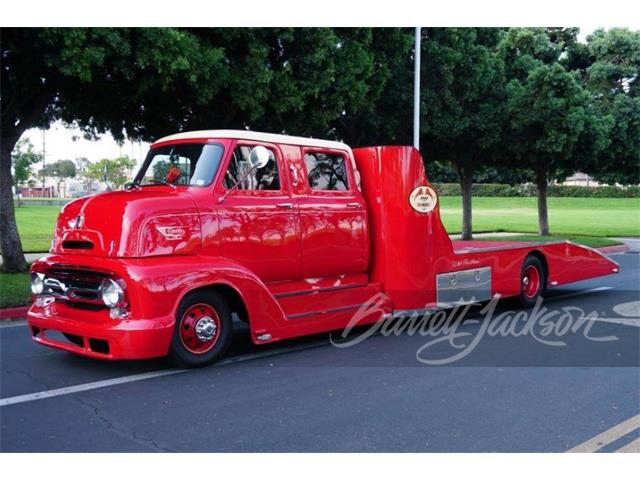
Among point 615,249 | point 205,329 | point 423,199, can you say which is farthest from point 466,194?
point 205,329

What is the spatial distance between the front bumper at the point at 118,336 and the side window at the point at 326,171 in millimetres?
2604

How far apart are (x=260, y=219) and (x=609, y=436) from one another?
3.89m

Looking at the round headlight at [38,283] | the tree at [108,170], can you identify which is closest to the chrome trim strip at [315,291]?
the round headlight at [38,283]

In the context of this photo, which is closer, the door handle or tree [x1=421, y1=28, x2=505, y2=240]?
the door handle

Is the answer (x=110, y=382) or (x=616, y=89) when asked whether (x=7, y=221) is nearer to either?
(x=110, y=382)

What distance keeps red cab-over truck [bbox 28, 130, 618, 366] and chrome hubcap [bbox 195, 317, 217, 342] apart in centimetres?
1

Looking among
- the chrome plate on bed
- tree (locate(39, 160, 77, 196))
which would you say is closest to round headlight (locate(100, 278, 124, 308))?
the chrome plate on bed

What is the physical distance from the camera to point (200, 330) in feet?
21.8

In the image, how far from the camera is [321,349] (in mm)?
7656

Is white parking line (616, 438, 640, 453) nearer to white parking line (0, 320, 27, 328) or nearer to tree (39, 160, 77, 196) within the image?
white parking line (0, 320, 27, 328)

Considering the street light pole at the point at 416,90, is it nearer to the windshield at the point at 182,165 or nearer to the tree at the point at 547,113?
the tree at the point at 547,113

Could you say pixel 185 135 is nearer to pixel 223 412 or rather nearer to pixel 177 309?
pixel 177 309

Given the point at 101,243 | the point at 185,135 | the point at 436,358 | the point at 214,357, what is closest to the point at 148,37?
the point at 185,135

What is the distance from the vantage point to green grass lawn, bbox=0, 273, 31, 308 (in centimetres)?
1014
